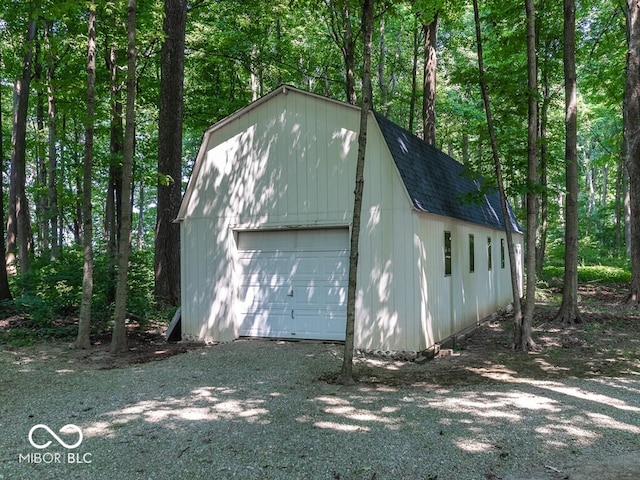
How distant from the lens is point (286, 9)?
1623 cm

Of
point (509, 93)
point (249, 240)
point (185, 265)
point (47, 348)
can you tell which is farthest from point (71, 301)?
point (509, 93)

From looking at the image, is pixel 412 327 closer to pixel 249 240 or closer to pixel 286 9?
pixel 249 240

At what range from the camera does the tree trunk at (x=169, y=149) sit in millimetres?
11859

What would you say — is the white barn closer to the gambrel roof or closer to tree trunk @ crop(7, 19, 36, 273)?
the gambrel roof

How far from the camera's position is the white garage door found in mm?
8781

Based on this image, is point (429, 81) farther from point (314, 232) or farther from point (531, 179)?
point (314, 232)

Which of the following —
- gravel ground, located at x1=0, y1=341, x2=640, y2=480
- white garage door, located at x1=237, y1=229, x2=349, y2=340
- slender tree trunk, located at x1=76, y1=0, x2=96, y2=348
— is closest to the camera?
gravel ground, located at x1=0, y1=341, x2=640, y2=480

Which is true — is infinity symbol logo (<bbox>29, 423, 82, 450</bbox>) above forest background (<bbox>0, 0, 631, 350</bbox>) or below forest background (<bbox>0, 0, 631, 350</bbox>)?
below

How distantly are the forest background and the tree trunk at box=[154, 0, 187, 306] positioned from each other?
4 centimetres

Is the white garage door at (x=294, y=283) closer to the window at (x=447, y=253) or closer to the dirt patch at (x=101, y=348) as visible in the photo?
the dirt patch at (x=101, y=348)

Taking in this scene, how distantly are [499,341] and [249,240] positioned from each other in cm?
582

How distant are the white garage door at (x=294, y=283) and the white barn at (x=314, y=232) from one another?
0.07 feet

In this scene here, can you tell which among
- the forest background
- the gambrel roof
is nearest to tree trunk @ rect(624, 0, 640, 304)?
the forest background

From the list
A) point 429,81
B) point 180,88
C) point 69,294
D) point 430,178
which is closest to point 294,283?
point 430,178
